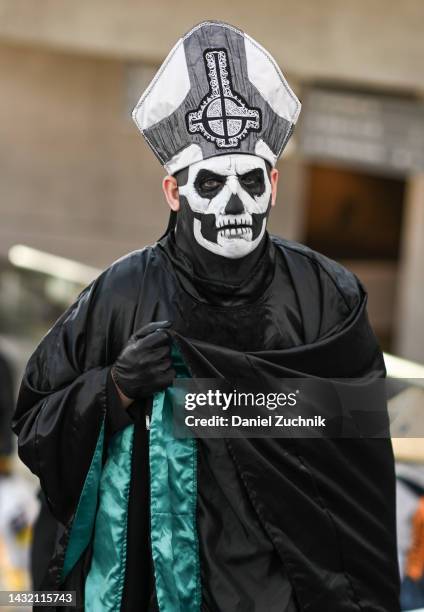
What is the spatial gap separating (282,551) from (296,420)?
286mm

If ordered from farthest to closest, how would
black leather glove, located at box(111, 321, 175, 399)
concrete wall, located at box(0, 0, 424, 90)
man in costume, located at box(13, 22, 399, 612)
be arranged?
concrete wall, located at box(0, 0, 424, 90) < man in costume, located at box(13, 22, 399, 612) < black leather glove, located at box(111, 321, 175, 399)

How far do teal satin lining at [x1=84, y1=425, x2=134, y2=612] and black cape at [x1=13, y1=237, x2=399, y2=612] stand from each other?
26 millimetres

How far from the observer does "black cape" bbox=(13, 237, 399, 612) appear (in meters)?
2.36

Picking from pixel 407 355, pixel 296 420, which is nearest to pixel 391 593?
pixel 296 420

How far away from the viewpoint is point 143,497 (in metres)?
2.43

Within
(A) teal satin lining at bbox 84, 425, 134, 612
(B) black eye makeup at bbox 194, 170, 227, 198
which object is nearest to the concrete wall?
(B) black eye makeup at bbox 194, 170, 227, 198

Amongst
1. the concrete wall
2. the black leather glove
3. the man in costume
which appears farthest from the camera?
the concrete wall

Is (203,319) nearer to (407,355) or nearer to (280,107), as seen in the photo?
(280,107)

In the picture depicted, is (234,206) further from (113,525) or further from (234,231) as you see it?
(113,525)

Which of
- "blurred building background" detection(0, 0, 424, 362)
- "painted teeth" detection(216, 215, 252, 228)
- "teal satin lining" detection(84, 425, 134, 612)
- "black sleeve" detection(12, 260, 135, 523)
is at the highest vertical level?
"blurred building background" detection(0, 0, 424, 362)

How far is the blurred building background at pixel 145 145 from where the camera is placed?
9234mm

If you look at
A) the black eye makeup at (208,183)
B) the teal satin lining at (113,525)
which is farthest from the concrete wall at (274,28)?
the teal satin lining at (113,525)

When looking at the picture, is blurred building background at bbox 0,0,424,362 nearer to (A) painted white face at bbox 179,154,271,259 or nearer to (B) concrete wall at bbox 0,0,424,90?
(B) concrete wall at bbox 0,0,424,90

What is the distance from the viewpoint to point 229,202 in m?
2.35
